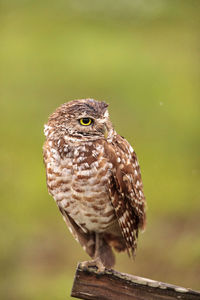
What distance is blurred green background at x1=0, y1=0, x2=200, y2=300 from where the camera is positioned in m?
5.00

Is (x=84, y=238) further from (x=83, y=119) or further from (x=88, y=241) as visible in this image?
(x=83, y=119)

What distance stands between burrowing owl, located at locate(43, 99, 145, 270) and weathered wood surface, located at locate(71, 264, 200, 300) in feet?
0.83

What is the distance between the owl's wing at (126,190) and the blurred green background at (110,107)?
1.25m

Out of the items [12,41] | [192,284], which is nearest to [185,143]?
[192,284]

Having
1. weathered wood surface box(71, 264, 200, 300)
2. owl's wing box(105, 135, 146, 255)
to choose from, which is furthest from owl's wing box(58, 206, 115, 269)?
weathered wood surface box(71, 264, 200, 300)

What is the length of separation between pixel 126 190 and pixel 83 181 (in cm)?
17

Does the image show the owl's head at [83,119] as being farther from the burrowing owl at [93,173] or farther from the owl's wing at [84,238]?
the owl's wing at [84,238]

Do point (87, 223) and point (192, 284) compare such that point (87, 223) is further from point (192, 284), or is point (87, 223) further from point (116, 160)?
point (192, 284)

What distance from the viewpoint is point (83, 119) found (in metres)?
2.13

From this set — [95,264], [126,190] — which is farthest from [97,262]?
[126,190]

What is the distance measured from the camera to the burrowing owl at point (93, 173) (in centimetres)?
219

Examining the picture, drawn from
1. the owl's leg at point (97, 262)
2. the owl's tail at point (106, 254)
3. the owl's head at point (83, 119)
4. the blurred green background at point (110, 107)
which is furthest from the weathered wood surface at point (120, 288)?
the blurred green background at point (110, 107)

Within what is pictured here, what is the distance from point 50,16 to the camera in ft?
31.6

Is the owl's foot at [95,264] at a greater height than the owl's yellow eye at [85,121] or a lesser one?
lesser
